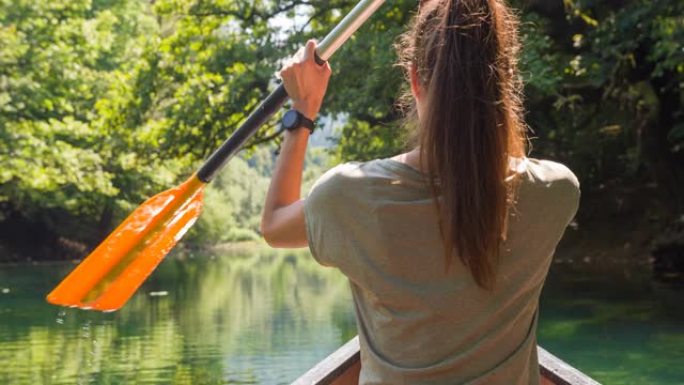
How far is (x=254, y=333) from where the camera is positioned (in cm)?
1178

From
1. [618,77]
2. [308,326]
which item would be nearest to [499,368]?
[308,326]

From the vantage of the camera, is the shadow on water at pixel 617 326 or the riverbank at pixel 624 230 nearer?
the shadow on water at pixel 617 326

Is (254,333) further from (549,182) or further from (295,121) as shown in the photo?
(549,182)

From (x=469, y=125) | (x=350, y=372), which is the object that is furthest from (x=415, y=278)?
(x=350, y=372)

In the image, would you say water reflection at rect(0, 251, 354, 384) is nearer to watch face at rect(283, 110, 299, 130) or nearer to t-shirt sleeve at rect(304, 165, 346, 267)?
watch face at rect(283, 110, 299, 130)

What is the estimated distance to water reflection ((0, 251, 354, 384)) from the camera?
912 centimetres

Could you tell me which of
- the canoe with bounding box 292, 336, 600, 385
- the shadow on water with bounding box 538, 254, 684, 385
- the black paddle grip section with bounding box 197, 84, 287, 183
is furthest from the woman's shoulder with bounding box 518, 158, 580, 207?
the shadow on water with bounding box 538, 254, 684, 385

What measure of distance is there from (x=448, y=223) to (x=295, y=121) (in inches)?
11.5

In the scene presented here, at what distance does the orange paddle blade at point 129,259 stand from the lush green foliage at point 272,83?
8750 millimetres

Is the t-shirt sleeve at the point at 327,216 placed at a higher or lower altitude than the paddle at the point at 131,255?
higher

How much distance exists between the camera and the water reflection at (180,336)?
9.12 meters

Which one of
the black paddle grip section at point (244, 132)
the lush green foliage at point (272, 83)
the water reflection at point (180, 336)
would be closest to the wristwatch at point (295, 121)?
the black paddle grip section at point (244, 132)

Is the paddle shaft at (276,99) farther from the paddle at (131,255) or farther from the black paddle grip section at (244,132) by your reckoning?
the paddle at (131,255)

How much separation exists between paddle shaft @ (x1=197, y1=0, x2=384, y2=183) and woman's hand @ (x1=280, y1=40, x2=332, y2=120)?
0.08 feet
